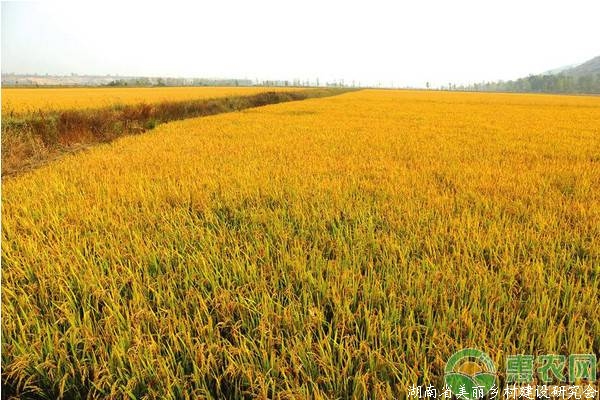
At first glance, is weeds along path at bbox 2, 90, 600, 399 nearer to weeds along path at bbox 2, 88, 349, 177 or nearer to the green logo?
the green logo

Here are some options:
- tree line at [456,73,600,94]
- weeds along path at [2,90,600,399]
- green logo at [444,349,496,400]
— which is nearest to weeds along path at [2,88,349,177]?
weeds along path at [2,90,600,399]

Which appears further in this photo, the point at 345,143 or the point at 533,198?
the point at 345,143

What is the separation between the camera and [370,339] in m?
1.41

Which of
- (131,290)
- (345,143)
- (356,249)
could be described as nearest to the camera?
(131,290)

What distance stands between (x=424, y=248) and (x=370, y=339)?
1034mm

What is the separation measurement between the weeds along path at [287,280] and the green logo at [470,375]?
4 cm

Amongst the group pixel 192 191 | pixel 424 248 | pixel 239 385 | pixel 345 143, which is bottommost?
pixel 239 385

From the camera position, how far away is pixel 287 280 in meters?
1.86

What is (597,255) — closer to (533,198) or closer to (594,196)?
(533,198)

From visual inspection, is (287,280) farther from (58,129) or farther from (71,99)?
(71,99)

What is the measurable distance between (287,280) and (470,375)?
0.97 metres

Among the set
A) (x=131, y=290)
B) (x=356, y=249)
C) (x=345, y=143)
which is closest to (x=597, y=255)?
(x=356, y=249)

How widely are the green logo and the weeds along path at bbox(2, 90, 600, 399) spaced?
41mm

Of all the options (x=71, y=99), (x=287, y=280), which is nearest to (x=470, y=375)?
(x=287, y=280)
